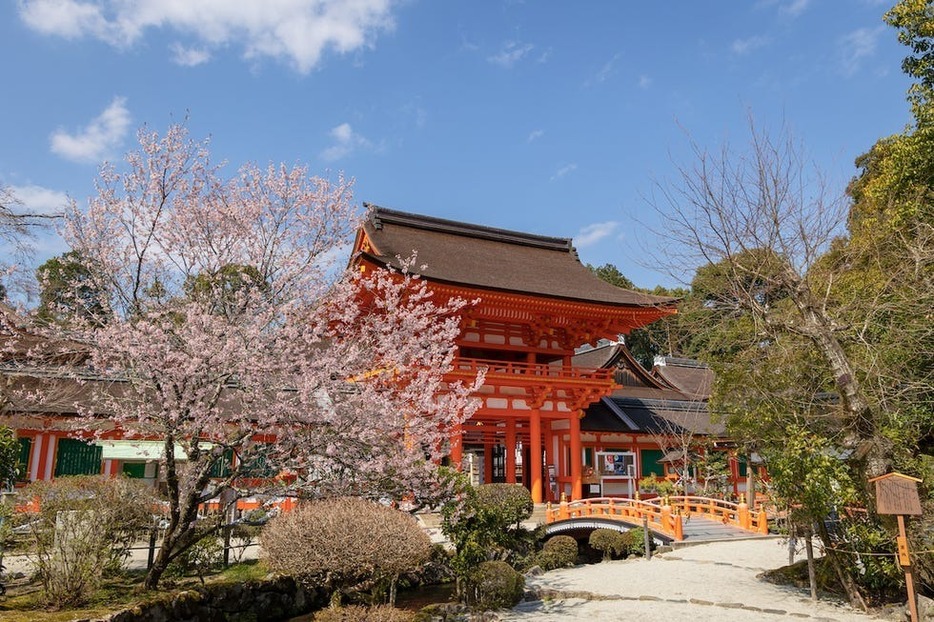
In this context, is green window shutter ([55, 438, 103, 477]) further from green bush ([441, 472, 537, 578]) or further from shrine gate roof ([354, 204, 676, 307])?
green bush ([441, 472, 537, 578])

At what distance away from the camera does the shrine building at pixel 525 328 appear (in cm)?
1808

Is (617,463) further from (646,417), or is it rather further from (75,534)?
(75,534)

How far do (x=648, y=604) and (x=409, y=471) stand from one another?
13.5 feet

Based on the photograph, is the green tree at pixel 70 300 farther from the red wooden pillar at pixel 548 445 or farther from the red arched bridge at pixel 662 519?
the red wooden pillar at pixel 548 445

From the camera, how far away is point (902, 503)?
7.46 metres

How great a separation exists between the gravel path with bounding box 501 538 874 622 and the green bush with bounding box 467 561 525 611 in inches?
10.2

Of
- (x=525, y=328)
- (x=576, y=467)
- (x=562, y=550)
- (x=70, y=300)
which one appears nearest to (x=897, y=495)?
(x=562, y=550)

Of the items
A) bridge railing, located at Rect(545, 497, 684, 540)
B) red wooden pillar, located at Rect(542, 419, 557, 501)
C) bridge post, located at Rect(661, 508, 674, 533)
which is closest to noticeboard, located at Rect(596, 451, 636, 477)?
red wooden pillar, located at Rect(542, 419, 557, 501)

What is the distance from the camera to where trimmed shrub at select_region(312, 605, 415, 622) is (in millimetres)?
7816

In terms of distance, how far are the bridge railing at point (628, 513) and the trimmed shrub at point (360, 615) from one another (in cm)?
792

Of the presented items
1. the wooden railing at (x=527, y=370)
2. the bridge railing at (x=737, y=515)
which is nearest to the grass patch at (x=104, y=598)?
the wooden railing at (x=527, y=370)

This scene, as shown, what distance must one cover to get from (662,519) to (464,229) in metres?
12.6

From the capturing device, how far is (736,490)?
24094 mm

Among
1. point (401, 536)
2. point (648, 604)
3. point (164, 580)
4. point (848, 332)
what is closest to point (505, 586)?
point (648, 604)
